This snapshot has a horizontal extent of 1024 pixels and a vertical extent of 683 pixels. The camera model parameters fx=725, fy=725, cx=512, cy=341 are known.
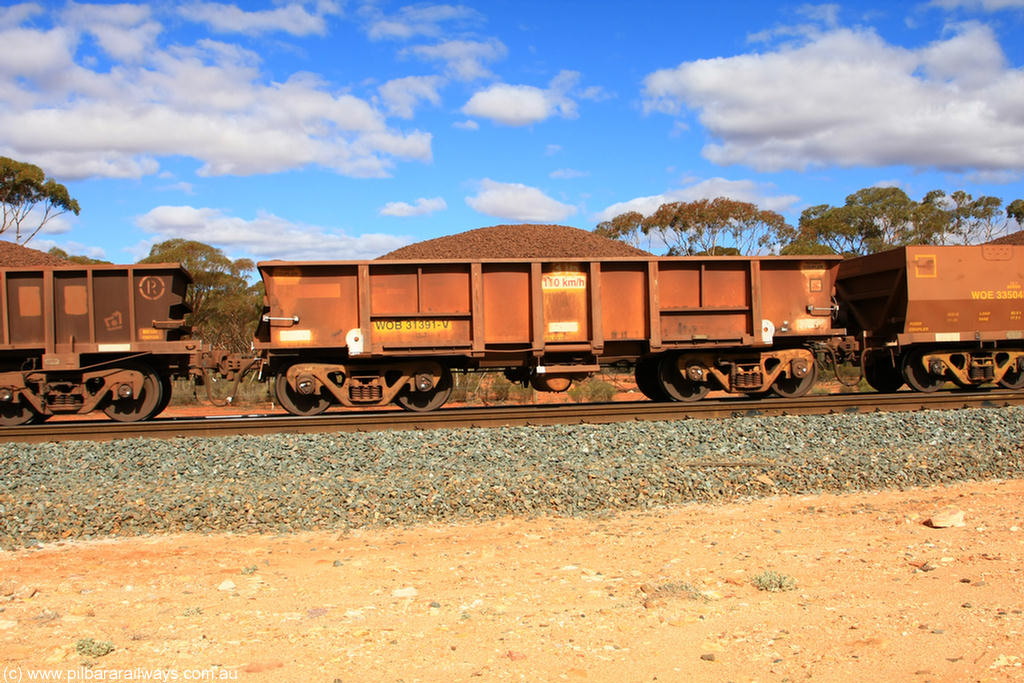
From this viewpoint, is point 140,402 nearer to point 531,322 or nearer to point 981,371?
point 531,322

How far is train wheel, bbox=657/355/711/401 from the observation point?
486 inches

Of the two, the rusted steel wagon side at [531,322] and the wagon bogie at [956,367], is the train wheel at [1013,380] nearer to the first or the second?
the wagon bogie at [956,367]

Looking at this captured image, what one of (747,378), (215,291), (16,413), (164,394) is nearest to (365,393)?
(164,394)

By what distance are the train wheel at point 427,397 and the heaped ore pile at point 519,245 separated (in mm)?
28304

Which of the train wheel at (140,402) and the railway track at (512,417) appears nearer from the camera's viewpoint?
the railway track at (512,417)

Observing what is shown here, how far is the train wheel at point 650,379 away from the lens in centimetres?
1277

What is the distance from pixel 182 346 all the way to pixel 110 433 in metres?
1.85

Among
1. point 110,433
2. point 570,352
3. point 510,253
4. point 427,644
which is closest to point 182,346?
point 110,433

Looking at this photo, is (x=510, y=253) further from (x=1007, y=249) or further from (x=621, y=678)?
Result: (x=621, y=678)

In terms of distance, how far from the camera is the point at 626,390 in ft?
69.5

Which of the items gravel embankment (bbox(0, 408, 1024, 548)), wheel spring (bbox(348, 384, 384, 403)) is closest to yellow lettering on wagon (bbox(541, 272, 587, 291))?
gravel embankment (bbox(0, 408, 1024, 548))

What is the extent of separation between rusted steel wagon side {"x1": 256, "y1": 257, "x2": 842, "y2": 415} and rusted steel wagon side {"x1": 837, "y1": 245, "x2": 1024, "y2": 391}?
4.07 feet

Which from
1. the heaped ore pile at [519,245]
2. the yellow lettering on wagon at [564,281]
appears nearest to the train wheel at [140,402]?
the yellow lettering on wagon at [564,281]

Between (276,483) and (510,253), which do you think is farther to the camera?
(510,253)
